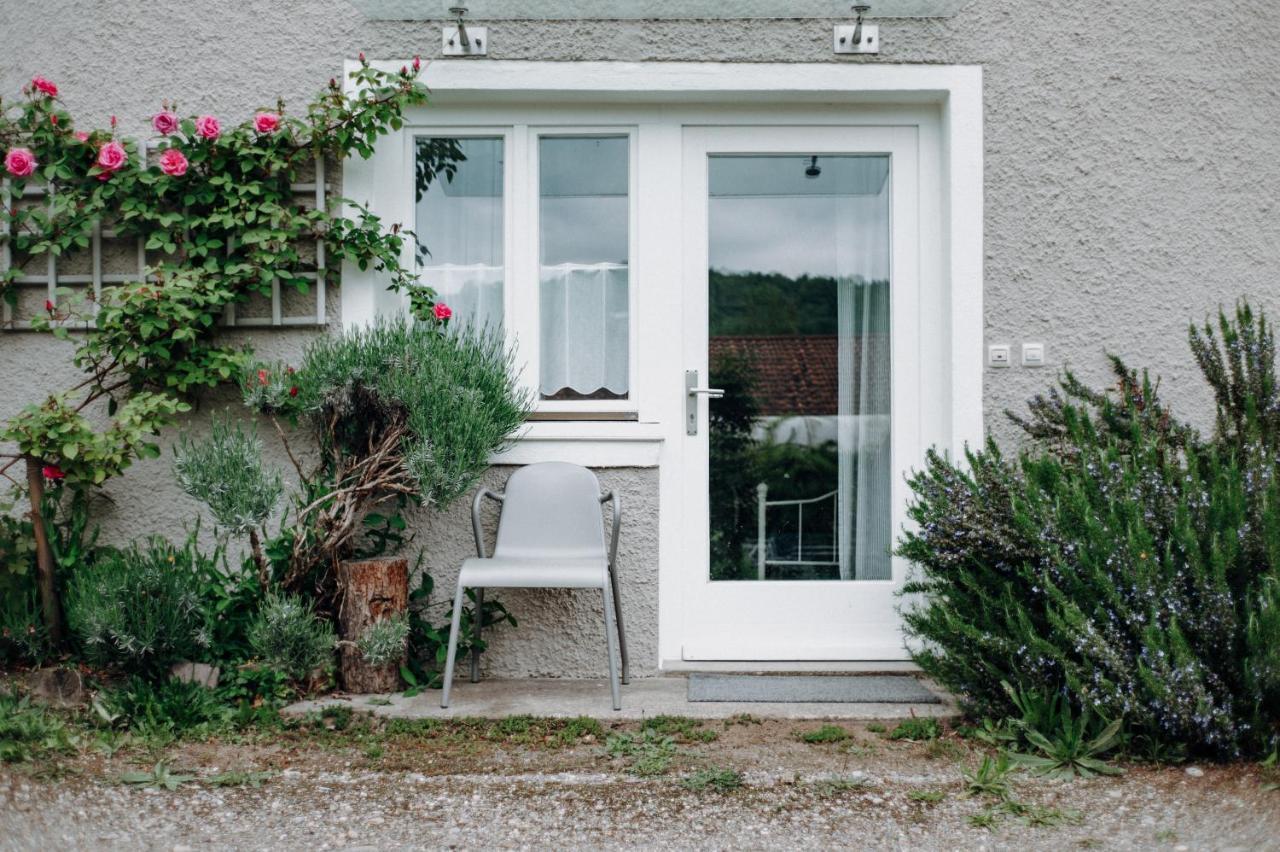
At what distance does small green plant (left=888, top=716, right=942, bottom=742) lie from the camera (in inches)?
132

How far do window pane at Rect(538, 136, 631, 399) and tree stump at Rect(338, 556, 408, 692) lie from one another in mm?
1074

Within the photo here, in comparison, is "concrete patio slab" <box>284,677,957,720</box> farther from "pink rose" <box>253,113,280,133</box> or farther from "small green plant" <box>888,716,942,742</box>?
"pink rose" <box>253,113,280,133</box>

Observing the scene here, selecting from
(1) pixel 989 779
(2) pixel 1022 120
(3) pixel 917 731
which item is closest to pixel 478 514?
(3) pixel 917 731

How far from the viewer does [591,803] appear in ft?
9.14

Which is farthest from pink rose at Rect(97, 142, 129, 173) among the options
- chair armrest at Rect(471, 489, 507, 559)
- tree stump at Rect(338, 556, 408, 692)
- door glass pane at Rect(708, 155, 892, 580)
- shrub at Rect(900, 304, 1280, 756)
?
shrub at Rect(900, 304, 1280, 756)

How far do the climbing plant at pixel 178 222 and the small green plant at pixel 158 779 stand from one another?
1385 millimetres

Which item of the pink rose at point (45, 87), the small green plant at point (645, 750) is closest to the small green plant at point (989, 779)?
the small green plant at point (645, 750)

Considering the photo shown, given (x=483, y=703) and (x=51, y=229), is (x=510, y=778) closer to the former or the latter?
(x=483, y=703)

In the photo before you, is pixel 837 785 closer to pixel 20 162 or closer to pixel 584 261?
pixel 584 261

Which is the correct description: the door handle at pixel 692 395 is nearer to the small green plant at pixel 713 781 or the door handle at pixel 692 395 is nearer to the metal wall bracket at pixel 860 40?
the metal wall bracket at pixel 860 40

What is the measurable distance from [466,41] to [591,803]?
3.05 meters

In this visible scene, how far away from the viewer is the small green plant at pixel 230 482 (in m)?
3.52

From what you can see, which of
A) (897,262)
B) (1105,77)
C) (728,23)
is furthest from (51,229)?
(1105,77)

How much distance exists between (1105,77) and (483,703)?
3580 millimetres
